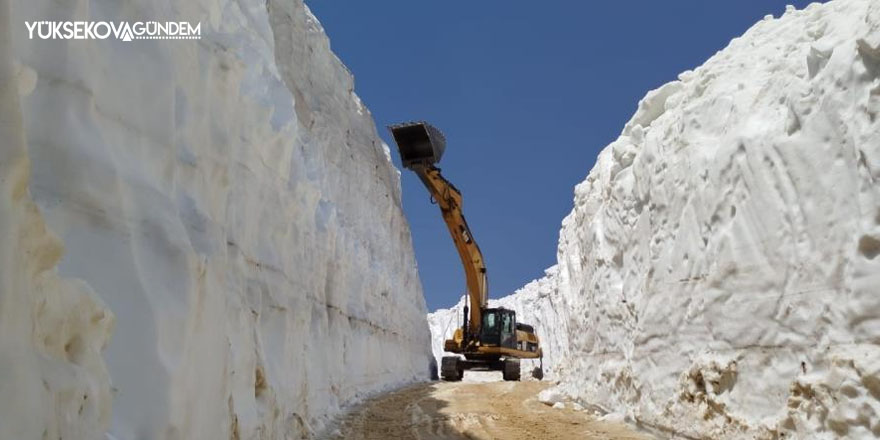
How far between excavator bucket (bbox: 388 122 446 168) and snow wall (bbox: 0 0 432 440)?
958 centimetres

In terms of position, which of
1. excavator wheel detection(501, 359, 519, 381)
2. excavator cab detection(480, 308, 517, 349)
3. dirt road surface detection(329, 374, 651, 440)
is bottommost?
dirt road surface detection(329, 374, 651, 440)

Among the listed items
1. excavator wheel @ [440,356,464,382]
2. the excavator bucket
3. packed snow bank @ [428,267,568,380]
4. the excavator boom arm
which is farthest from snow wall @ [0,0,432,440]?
packed snow bank @ [428,267,568,380]

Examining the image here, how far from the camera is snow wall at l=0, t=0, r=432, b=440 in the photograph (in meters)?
2.76

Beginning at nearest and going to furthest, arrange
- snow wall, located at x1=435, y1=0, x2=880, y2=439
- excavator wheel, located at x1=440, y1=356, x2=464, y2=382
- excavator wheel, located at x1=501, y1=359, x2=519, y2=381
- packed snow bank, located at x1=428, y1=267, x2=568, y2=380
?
snow wall, located at x1=435, y1=0, x2=880, y2=439
excavator wheel, located at x1=501, y1=359, x2=519, y2=381
excavator wheel, located at x1=440, y1=356, x2=464, y2=382
packed snow bank, located at x1=428, y1=267, x2=568, y2=380

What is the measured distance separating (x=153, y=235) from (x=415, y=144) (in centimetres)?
1631

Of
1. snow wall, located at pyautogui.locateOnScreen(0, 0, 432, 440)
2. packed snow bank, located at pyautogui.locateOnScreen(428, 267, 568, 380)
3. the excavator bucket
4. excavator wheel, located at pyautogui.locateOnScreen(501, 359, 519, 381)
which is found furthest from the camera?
packed snow bank, located at pyautogui.locateOnScreen(428, 267, 568, 380)

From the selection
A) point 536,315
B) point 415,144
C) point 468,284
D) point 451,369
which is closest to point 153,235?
point 415,144

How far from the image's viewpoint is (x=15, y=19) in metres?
3.64

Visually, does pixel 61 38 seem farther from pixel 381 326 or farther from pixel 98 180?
pixel 381 326

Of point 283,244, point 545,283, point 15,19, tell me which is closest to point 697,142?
point 283,244

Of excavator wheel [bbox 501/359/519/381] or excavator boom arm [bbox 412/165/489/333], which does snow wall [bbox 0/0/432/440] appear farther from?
excavator wheel [bbox 501/359/519/381]

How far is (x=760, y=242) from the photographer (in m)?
6.68

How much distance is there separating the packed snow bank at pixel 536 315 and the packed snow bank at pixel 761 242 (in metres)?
26.9

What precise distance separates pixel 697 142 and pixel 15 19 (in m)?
7.43
